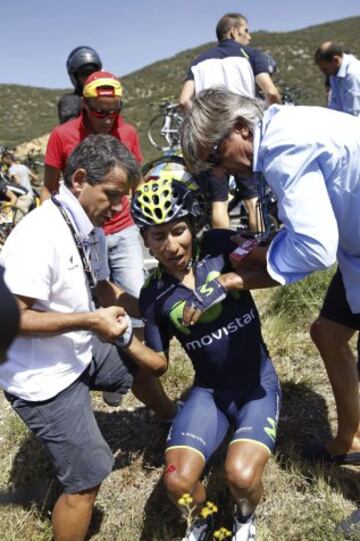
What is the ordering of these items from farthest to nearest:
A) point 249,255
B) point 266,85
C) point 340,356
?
1. point 266,85
2. point 340,356
3. point 249,255

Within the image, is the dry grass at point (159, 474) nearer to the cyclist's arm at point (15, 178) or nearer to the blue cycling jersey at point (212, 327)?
the blue cycling jersey at point (212, 327)

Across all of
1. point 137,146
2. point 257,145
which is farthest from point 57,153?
point 257,145

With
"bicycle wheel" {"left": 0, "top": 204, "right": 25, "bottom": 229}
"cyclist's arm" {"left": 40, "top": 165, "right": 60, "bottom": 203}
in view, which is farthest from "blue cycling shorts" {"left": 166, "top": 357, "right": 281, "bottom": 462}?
"bicycle wheel" {"left": 0, "top": 204, "right": 25, "bottom": 229}

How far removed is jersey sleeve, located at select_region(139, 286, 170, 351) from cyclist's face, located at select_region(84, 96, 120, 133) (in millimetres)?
1513

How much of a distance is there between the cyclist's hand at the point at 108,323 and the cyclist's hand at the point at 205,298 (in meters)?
0.32

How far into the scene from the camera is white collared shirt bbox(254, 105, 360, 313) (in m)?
2.15

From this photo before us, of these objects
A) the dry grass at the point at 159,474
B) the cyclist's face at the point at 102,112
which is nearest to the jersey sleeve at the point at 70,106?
the cyclist's face at the point at 102,112

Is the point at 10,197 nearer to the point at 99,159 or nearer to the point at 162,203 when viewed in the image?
the point at 99,159

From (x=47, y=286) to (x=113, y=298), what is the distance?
0.88 meters

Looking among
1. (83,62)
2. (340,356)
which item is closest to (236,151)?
(340,356)

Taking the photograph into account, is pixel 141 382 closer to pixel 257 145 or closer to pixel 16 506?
pixel 16 506

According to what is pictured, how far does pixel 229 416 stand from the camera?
299cm

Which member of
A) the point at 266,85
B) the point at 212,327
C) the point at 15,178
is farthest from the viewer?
the point at 15,178

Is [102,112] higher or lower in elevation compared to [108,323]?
higher
